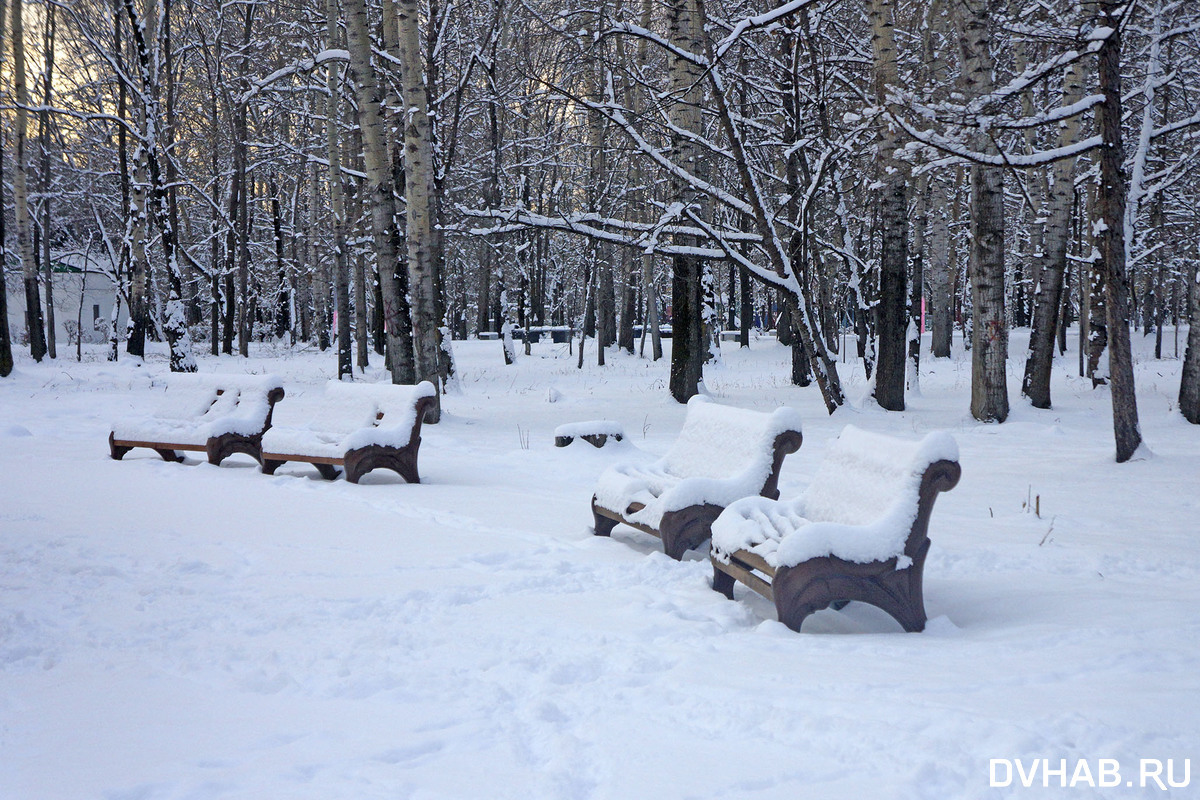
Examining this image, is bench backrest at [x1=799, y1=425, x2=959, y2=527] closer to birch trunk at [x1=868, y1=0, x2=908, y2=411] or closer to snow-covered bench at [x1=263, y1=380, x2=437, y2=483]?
snow-covered bench at [x1=263, y1=380, x2=437, y2=483]

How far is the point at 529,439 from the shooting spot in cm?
1230

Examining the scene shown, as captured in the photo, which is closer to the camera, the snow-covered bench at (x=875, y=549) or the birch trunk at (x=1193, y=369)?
the snow-covered bench at (x=875, y=549)

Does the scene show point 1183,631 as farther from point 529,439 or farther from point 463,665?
point 529,439

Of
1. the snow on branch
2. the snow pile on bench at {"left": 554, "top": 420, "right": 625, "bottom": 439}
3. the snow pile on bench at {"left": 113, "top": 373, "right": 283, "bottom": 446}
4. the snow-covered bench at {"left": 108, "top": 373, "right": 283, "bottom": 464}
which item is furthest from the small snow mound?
the snow on branch

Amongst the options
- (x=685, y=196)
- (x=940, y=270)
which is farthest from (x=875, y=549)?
(x=940, y=270)

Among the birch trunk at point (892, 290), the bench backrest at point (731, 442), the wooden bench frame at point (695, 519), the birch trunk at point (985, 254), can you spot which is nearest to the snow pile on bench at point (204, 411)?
the bench backrest at point (731, 442)

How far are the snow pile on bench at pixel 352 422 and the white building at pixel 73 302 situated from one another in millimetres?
33270

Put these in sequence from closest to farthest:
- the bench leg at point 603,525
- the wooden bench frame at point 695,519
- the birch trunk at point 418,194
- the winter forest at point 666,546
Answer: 1. the winter forest at point 666,546
2. the wooden bench frame at point 695,519
3. the bench leg at point 603,525
4. the birch trunk at point 418,194

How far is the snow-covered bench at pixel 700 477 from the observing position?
5977 mm

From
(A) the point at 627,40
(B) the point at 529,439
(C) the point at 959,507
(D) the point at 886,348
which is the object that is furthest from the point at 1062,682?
(A) the point at 627,40

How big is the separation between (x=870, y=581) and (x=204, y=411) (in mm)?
8413

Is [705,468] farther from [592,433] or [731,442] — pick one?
[592,433]

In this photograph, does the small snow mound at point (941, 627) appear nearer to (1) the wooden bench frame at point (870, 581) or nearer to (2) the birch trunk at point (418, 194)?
(1) the wooden bench frame at point (870, 581)

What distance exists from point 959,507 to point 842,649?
13.3 feet
